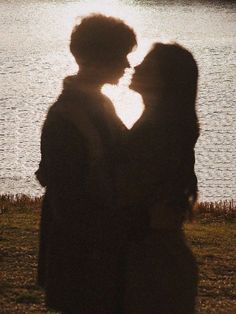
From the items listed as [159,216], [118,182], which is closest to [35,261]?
[159,216]

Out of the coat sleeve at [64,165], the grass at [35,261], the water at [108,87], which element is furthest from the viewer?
the water at [108,87]

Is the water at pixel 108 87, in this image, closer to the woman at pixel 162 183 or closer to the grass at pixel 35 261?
the woman at pixel 162 183

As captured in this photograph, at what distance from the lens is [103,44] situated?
3131mm

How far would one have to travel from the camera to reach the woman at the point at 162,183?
311cm

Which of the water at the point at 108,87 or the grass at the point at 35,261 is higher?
the water at the point at 108,87

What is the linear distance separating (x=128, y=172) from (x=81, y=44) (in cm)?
56

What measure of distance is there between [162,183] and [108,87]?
0.47 meters

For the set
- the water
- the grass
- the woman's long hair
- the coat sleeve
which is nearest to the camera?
the coat sleeve

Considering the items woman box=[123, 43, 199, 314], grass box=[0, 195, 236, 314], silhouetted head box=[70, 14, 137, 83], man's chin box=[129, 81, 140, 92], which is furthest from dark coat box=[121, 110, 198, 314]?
grass box=[0, 195, 236, 314]

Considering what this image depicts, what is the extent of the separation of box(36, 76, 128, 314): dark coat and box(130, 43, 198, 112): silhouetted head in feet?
0.64

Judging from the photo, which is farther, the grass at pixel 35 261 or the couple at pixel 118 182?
the grass at pixel 35 261

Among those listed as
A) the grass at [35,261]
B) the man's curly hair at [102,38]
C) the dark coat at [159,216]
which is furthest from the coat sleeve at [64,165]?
the grass at [35,261]

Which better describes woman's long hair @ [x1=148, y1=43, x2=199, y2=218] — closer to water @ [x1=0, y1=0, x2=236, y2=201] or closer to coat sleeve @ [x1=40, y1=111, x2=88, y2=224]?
water @ [x1=0, y1=0, x2=236, y2=201]

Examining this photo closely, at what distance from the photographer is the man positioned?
3.06 m
